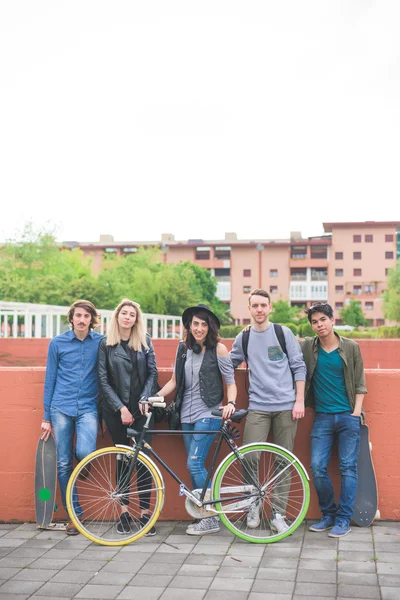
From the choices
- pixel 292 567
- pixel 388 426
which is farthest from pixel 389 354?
pixel 292 567

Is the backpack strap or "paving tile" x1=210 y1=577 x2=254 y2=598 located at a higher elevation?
the backpack strap

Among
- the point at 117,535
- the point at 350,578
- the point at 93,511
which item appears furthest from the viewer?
the point at 93,511

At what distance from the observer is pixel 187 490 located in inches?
225

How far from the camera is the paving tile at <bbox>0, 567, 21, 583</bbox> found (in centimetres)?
483

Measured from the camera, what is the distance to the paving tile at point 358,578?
461 centimetres

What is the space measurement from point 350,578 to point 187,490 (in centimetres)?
146

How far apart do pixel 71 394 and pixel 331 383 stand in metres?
1.96

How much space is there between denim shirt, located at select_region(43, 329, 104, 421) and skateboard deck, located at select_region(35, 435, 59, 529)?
271mm

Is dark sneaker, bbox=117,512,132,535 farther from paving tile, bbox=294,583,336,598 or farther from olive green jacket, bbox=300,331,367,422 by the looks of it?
olive green jacket, bbox=300,331,367,422

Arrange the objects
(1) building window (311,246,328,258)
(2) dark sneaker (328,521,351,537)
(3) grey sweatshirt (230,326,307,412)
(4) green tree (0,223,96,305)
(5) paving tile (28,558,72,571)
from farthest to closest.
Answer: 1. (1) building window (311,246,328,258)
2. (4) green tree (0,223,96,305)
3. (3) grey sweatshirt (230,326,307,412)
4. (2) dark sneaker (328,521,351,537)
5. (5) paving tile (28,558,72,571)

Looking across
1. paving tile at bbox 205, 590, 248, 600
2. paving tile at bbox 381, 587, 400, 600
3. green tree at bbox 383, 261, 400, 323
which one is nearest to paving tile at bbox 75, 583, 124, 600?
paving tile at bbox 205, 590, 248, 600

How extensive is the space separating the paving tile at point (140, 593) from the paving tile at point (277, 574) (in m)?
0.66

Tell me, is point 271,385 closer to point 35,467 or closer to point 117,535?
point 117,535

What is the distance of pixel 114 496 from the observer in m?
5.80
